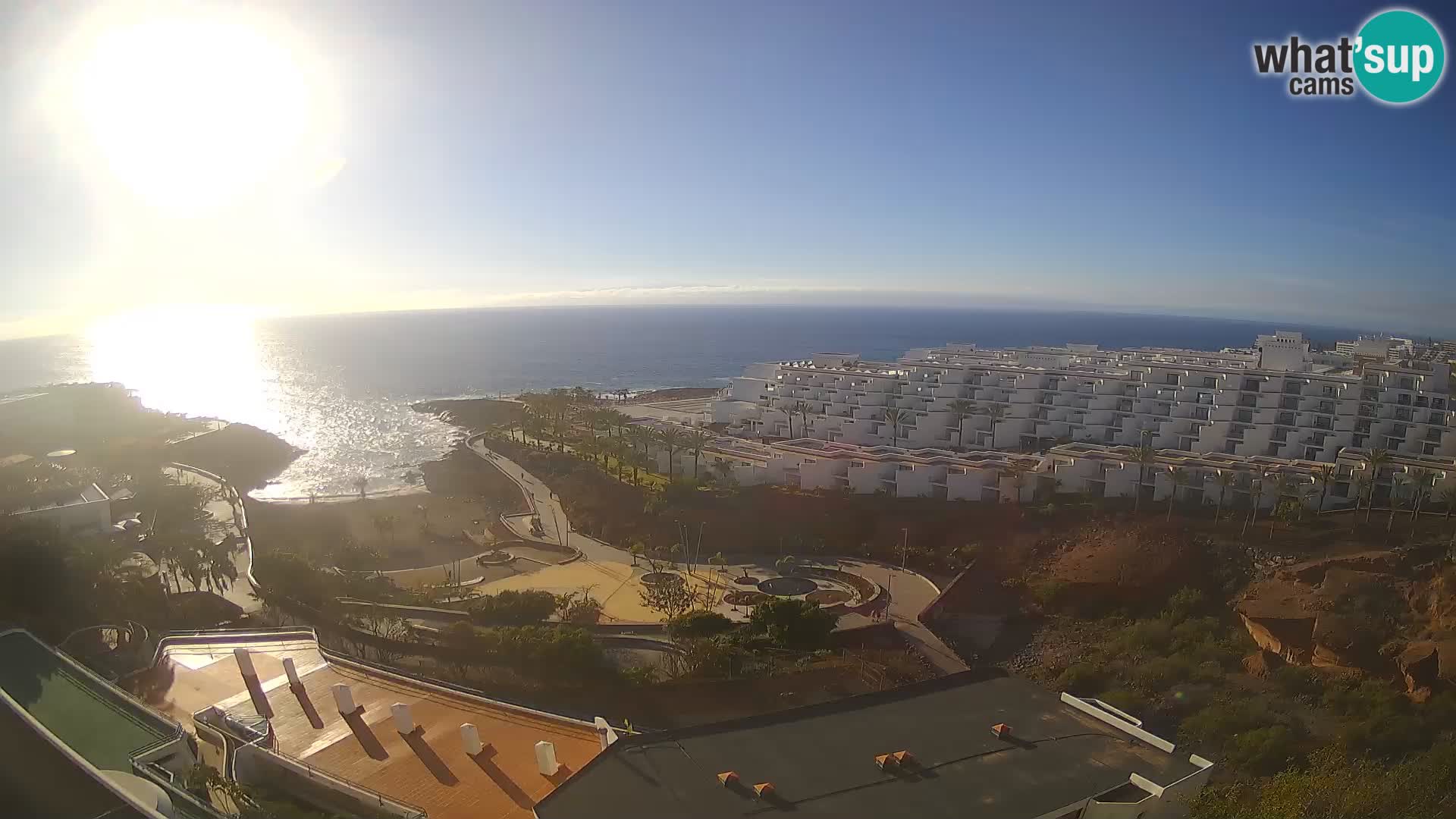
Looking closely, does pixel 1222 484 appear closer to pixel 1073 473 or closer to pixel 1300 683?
pixel 1073 473

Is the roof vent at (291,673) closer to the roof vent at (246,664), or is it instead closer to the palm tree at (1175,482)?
the roof vent at (246,664)

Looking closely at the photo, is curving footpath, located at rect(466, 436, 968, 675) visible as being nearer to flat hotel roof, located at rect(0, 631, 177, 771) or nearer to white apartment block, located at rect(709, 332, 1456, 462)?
white apartment block, located at rect(709, 332, 1456, 462)

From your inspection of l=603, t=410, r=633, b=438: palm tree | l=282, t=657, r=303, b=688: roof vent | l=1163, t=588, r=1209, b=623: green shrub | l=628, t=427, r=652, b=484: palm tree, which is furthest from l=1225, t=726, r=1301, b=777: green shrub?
l=603, t=410, r=633, b=438: palm tree

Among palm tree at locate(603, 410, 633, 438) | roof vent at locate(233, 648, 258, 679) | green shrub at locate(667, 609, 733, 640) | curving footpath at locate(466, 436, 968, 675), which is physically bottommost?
curving footpath at locate(466, 436, 968, 675)

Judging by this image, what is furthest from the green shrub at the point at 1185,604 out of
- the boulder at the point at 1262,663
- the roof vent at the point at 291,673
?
the roof vent at the point at 291,673

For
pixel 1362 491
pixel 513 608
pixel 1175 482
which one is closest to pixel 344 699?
pixel 513 608
